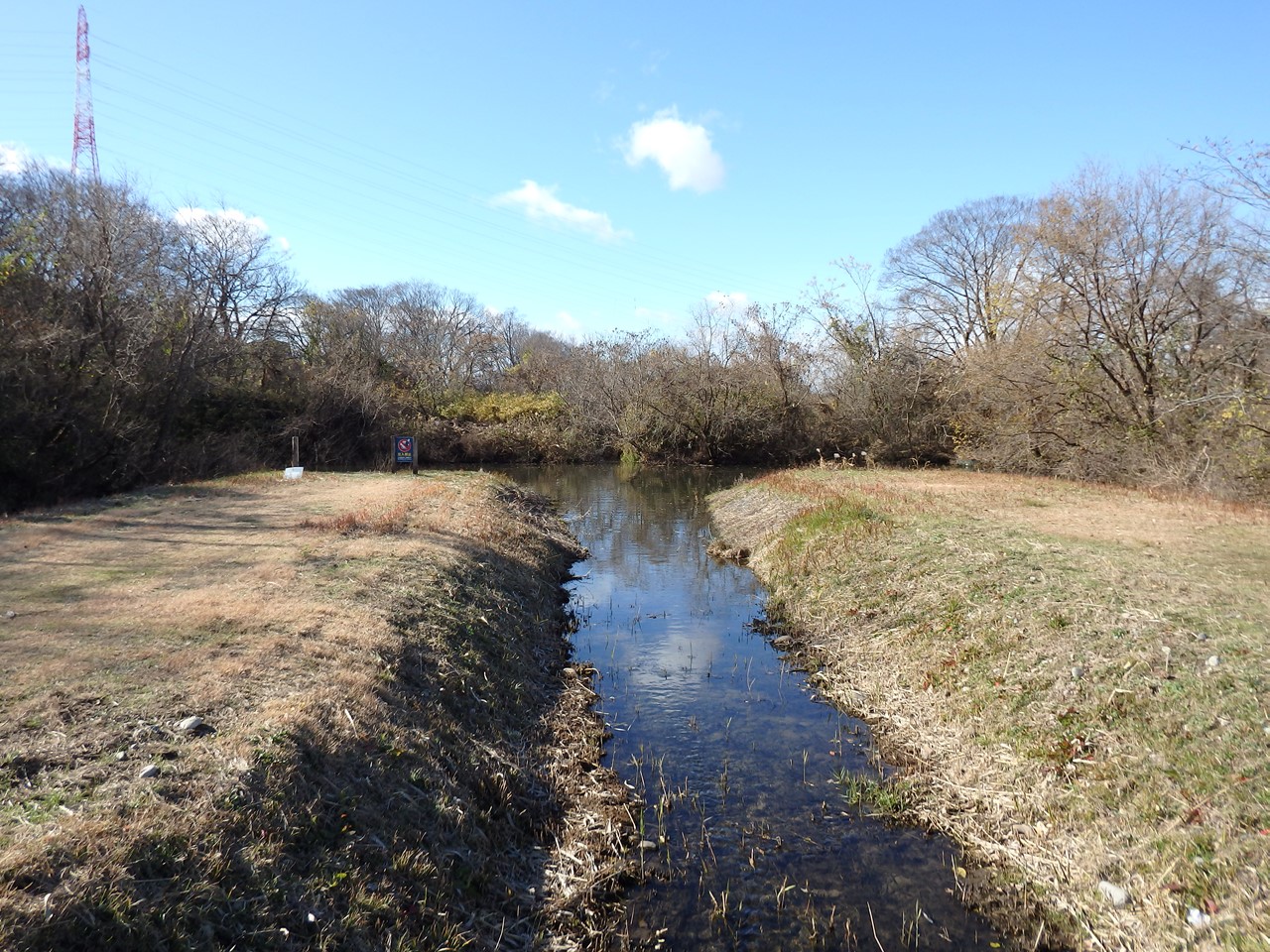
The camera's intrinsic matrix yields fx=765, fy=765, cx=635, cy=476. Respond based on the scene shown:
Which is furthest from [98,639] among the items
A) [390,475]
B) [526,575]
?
[390,475]

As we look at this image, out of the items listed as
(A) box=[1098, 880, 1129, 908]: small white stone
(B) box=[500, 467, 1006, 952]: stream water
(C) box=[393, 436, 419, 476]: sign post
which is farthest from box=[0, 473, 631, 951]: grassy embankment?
(C) box=[393, 436, 419, 476]: sign post

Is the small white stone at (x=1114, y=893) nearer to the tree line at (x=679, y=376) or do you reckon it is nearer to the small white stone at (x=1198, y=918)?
the small white stone at (x=1198, y=918)

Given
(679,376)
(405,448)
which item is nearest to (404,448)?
(405,448)

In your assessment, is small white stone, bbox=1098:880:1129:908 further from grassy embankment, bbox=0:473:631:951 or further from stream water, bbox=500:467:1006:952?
grassy embankment, bbox=0:473:631:951

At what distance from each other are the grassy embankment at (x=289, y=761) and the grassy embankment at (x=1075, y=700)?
10.3ft

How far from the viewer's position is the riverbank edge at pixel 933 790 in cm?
520

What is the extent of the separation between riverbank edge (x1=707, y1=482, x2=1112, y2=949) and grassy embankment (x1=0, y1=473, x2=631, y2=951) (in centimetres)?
269

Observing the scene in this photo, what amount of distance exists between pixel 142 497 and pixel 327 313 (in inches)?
1057

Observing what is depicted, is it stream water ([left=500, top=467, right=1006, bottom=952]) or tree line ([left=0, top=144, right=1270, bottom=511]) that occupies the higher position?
tree line ([left=0, top=144, right=1270, bottom=511])

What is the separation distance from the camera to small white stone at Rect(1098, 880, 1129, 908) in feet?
16.4

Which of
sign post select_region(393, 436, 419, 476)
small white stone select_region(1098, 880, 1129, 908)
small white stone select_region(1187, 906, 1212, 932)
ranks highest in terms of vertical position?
sign post select_region(393, 436, 419, 476)

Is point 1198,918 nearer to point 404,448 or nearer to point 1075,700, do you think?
point 1075,700

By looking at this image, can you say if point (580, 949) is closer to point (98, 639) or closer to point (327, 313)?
point (98, 639)

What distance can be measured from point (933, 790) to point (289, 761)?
5.40 meters
